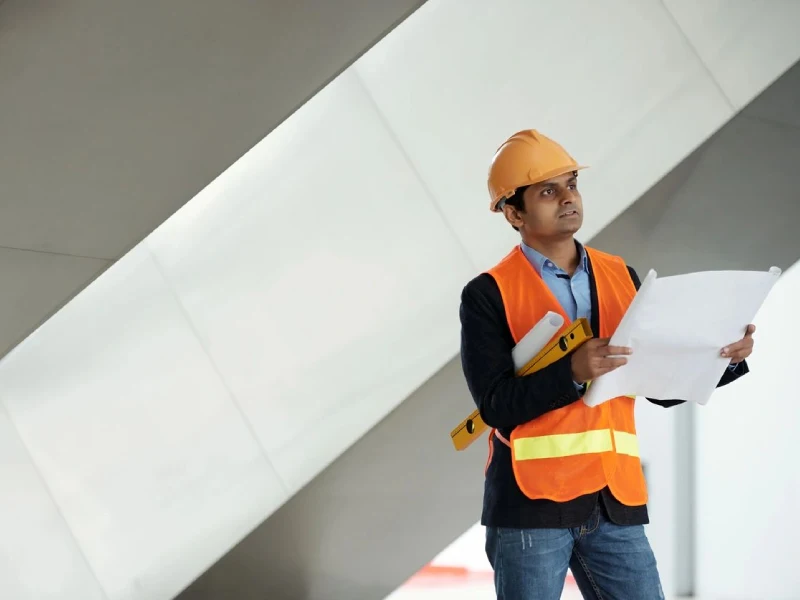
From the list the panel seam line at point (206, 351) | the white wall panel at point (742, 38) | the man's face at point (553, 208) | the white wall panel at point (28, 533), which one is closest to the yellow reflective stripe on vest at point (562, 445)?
the man's face at point (553, 208)

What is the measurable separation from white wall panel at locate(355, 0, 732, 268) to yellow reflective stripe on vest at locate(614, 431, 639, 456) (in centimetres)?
144

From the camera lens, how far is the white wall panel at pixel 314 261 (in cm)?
311

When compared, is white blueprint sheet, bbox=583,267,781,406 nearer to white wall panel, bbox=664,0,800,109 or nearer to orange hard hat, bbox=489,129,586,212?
orange hard hat, bbox=489,129,586,212

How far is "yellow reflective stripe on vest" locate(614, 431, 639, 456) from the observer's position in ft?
5.51

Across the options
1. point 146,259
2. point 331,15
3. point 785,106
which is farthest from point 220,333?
point 785,106

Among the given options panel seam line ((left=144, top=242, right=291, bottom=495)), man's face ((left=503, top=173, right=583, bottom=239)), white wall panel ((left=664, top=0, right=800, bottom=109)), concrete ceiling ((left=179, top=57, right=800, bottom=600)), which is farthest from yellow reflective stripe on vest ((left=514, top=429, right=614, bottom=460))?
white wall panel ((left=664, top=0, right=800, bottom=109))

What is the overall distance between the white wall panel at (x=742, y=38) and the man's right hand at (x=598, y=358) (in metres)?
1.84

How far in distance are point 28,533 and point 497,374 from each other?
215 centimetres

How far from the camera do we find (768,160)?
10.1 feet

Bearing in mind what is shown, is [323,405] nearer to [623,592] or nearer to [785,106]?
[623,592]

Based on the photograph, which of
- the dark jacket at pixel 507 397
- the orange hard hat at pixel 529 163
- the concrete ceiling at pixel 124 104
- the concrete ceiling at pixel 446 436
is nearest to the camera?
the dark jacket at pixel 507 397

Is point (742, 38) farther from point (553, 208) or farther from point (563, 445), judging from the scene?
point (563, 445)

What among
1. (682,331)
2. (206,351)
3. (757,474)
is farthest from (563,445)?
(757,474)

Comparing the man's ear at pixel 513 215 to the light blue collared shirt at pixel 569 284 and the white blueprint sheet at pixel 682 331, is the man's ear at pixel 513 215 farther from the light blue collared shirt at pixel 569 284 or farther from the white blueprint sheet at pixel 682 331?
the white blueprint sheet at pixel 682 331
